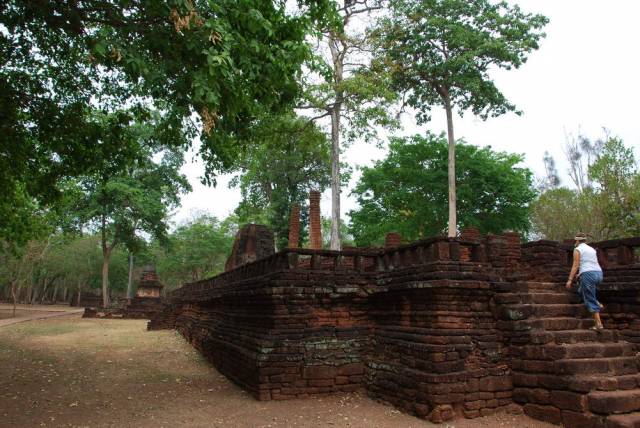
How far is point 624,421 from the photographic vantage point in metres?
5.13

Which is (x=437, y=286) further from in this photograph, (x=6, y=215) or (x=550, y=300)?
(x=6, y=215)

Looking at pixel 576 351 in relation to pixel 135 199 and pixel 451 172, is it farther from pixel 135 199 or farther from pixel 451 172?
pixel 135 199

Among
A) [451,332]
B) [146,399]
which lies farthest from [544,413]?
[146,399]

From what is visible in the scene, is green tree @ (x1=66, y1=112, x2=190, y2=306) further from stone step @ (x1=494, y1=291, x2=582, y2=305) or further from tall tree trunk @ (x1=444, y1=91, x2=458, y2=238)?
stone step @ (x1=494, y1=291, x2=582, y2=305)

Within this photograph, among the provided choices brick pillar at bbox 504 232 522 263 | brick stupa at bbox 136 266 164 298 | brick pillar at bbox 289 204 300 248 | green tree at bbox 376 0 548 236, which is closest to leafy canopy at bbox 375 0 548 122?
green tree at bbox 376 0 548 236

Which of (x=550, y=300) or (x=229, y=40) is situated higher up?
(x=229, y=40)

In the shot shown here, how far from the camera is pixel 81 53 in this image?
A: 8570mm

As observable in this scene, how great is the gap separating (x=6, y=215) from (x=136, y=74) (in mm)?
10152

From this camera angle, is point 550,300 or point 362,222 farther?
point 362,222

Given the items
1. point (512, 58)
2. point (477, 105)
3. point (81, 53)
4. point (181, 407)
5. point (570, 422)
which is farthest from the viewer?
point (477, 105)

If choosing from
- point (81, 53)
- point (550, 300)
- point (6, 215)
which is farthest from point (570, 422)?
point (6, 215)

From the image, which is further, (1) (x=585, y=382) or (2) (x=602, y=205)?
(2) (x=602, y=205)

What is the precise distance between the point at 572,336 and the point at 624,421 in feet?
4.50

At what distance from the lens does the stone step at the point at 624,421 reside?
5.07 meters
